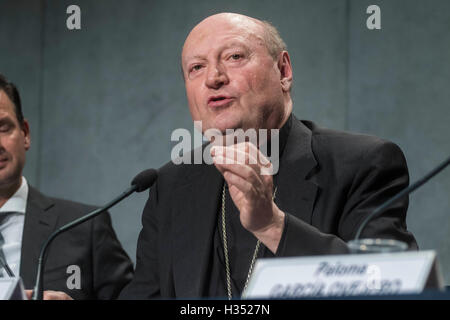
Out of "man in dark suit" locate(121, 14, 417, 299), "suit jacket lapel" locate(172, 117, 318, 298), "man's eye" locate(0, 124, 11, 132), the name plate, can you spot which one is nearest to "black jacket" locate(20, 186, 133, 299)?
"man's eye" locate(0, 124, 11, 132)

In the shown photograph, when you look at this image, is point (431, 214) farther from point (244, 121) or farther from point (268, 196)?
Answer: point (268, 196)

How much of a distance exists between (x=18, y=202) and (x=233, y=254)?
1.13 m

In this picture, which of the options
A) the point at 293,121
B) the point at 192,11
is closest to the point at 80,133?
the point at 192,11

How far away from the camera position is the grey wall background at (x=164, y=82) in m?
3.49

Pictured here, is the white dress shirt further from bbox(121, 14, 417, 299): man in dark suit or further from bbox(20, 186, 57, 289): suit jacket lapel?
bbox(121, 14, 417, 299): man in dark suit

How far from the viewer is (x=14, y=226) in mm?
2908

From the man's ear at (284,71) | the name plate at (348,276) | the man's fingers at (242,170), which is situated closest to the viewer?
the name plate at (348,276)

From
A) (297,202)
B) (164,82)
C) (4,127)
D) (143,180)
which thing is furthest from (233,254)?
(164,82)

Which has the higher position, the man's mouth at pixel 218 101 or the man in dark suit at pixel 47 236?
the man's mouth at pixel 218 101

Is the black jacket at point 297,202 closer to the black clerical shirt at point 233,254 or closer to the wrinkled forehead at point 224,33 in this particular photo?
the black clerical shirt at point 233,254

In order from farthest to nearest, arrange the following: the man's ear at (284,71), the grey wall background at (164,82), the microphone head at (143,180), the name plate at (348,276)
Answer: the grey wall background at (164,82)
the man's ear at (284,71)
the microphone head at (143,180)
the name plate at (348,276)

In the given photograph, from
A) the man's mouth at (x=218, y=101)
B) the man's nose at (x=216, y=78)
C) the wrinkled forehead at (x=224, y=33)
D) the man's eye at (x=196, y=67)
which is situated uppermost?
the wrinkled forehead at (x=224, y=33)

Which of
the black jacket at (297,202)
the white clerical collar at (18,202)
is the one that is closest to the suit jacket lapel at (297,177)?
the black jacket at (297,202)

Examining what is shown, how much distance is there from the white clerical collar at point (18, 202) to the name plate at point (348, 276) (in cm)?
189
